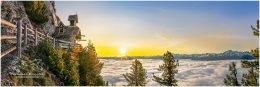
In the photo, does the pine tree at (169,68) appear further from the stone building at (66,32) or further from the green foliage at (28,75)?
the green foliage at (28,75)

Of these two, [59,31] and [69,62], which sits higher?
[59,31]

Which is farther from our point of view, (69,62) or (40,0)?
(40,0)

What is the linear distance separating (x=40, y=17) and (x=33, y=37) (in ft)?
46.5

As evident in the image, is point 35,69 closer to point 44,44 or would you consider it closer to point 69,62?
point 44,44

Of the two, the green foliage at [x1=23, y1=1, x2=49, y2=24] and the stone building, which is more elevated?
the green foliage at [x1=23, y1=1, x2=49, y2=24]

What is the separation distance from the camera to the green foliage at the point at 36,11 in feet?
98.5

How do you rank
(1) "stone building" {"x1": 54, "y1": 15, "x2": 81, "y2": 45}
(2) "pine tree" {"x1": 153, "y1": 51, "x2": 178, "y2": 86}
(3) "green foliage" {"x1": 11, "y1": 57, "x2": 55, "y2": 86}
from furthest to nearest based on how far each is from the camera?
1. (2) "pine tree" {"x1": 153, "y1": 51, "x2": 178, "y2": 86}
2. (1) "stone building" {"x1": 54, "y1": 15, "x2": 81, "y2": 45}
3. (3) "green foliage" {"x1": 11, "y1": 57, "x2": 55, "y2": 86}

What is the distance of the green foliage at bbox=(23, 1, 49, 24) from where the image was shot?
30036 millimetres

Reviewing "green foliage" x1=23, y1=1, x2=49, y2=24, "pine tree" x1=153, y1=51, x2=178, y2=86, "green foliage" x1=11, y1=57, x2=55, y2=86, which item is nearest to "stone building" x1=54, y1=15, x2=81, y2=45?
"green foliage" x1=23, y1=1, x2=49, y2=24

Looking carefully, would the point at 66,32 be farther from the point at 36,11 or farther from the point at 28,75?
the point at 28,75

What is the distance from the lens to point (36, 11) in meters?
31.8

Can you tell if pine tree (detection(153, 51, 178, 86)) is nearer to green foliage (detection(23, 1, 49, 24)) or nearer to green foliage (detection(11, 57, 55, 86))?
green foliage (detection(23, 1, 49, 24))

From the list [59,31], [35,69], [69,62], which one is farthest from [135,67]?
[35,69]

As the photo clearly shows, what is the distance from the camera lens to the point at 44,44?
707 inches
